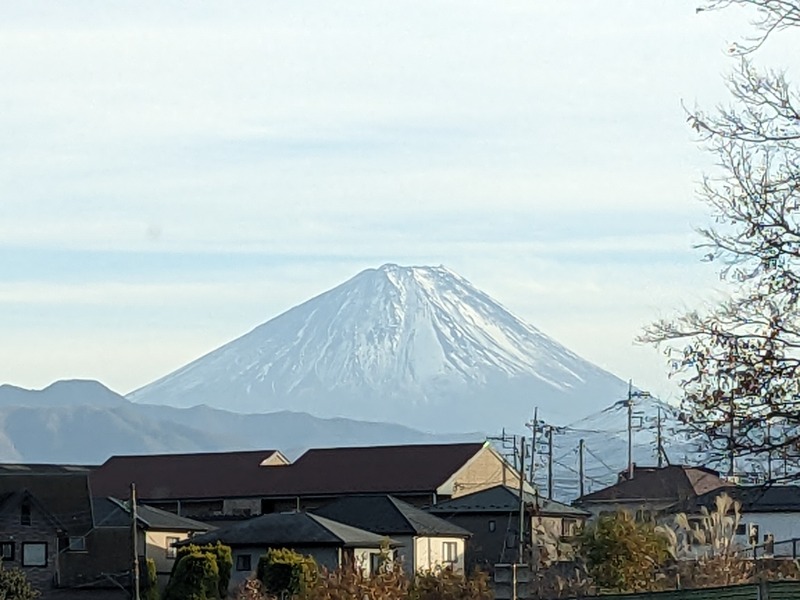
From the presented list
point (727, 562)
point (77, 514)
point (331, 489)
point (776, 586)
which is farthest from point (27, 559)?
point (776, 586)

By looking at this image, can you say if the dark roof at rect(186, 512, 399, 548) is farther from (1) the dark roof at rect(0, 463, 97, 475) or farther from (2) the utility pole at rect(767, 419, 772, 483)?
(2) the utility pole at rect(767, 419, 772, 483)

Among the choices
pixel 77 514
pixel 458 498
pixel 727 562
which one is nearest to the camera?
pixel 727 562

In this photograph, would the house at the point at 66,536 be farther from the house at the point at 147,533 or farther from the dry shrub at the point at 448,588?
the dry shrub at the point at 448,588

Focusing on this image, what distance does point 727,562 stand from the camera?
2697 centimetres

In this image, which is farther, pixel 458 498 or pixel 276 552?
pixel 458 498

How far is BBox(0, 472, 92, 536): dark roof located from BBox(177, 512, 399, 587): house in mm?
6906

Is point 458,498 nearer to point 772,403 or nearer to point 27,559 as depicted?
point 27,559

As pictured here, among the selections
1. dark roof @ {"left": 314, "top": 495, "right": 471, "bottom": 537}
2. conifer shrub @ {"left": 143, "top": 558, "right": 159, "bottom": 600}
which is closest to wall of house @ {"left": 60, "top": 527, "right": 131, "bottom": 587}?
conifer shrub @ {"left": 143, "top": 558, "right": 159, "bottom": 600}

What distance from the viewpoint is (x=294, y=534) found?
152 ft

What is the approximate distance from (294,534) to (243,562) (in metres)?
2.10

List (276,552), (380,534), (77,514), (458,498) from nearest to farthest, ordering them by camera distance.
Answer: (276,552), (380,534), (77,514), (458,498)

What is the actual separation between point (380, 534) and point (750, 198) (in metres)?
41.3

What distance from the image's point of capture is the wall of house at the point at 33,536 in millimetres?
53062

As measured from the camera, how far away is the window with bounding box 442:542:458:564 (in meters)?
51.6
